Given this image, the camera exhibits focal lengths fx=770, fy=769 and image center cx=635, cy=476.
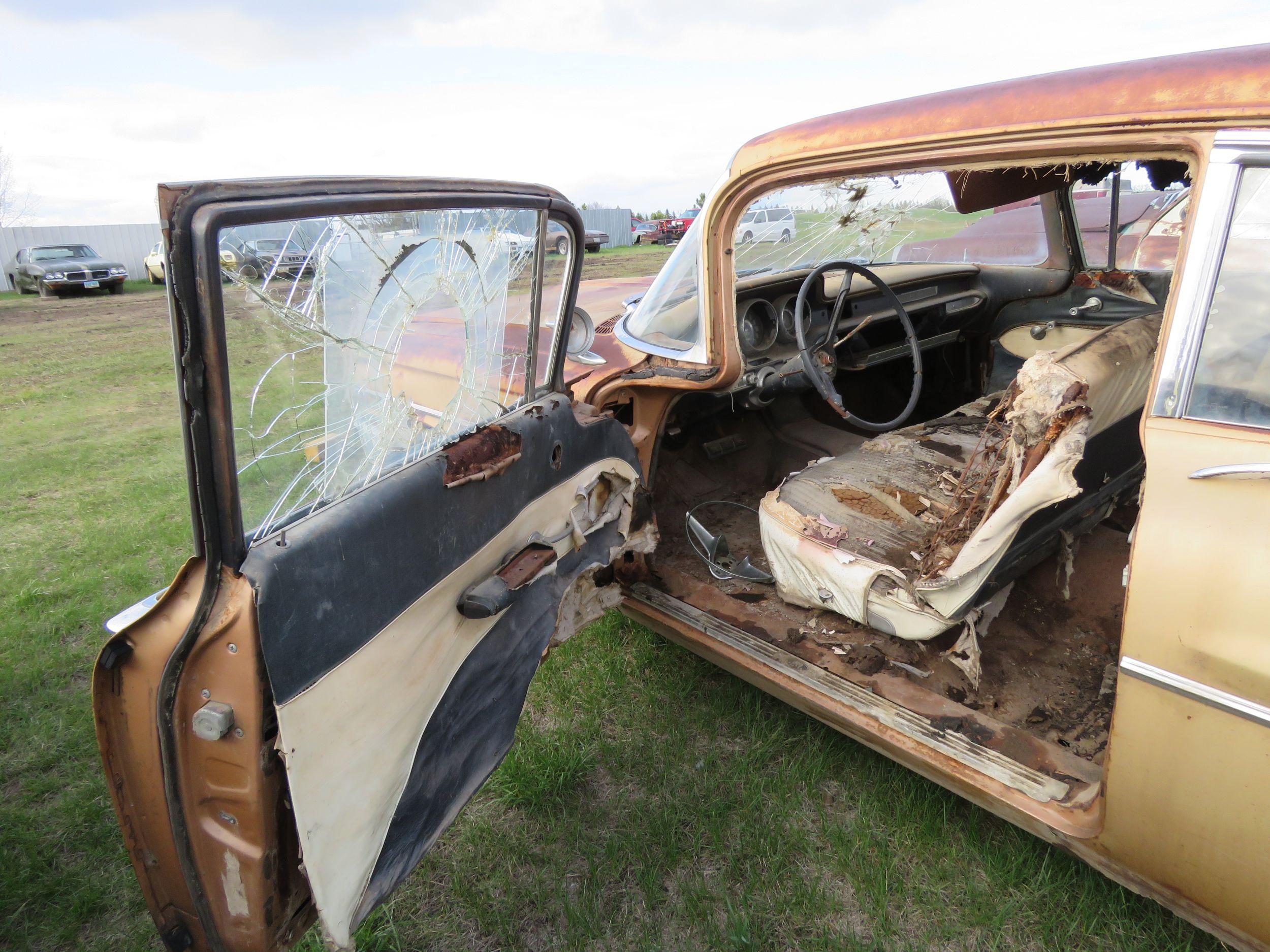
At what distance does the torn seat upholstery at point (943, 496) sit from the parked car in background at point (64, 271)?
64.8ft

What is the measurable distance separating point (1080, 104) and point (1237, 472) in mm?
810

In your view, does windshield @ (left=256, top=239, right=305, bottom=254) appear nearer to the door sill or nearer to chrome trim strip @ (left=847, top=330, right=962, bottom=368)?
the door sill

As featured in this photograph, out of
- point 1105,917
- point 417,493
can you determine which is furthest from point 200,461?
point 1105,917

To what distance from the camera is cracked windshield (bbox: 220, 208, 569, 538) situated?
1304mm

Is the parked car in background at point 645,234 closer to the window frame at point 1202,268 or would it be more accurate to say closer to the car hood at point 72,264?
the car hood at point 72,264

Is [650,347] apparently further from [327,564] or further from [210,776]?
[210,776]

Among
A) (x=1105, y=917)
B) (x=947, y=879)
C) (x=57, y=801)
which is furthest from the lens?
(x=57, y=801)


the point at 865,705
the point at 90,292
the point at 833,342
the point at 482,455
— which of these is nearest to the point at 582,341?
the point at 833,342

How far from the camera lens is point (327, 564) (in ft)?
4.44

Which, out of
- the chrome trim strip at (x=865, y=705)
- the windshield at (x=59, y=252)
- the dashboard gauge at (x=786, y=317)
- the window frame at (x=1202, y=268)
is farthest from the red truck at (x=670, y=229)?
the window frame at (x=1202, y=268)

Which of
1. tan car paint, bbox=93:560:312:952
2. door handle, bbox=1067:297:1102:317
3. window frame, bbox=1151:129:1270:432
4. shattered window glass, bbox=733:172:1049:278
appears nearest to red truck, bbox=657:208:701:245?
shattered window glass, bbox=733:172:1049:278

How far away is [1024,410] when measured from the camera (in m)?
1.90

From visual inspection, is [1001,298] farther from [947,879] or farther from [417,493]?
[417,493]

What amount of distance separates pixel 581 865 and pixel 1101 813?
1310 millimetres
